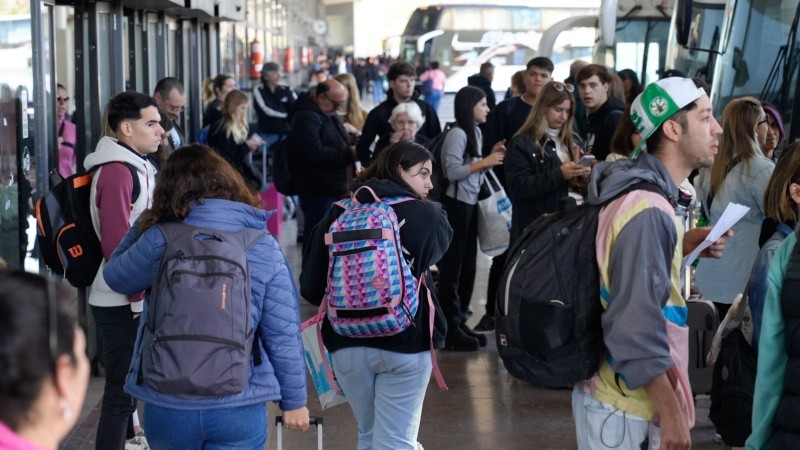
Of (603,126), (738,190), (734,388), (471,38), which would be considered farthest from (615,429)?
(471,38)

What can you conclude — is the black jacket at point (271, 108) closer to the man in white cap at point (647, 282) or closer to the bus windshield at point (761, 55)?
the bus windshield at point (761, 55)

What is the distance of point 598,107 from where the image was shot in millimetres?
8750

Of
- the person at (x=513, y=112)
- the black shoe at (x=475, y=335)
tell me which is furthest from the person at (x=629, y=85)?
the black shoe at (x=475, y=335)

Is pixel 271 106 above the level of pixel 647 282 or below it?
below

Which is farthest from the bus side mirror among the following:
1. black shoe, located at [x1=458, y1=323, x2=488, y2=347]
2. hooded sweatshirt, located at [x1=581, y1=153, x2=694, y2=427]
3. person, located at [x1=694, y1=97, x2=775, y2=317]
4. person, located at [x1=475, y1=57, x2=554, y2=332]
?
hooded sweatshirt, located at [x1=581, y1=153, x2=694, y2=427]

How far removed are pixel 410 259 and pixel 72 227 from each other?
5.36 ft

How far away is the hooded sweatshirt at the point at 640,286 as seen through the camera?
323cm

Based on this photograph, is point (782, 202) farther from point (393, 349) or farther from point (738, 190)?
point (738, 190)

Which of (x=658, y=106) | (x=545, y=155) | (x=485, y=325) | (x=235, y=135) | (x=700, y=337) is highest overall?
(x=658, y=106)

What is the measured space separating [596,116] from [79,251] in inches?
175

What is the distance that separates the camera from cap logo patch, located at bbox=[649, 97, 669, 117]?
11.6ft

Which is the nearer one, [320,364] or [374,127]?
[320,364]

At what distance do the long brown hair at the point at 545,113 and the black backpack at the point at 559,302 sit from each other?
407 centimetres

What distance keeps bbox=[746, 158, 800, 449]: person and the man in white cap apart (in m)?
0.20
